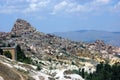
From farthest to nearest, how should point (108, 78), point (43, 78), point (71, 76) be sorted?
point (108, 78), point (71, 76), point (43, 78)

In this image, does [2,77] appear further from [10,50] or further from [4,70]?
[10,50]

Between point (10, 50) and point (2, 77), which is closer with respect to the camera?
point (2, 77)

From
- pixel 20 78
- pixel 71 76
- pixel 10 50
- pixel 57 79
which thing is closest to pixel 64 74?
pixel 71 76

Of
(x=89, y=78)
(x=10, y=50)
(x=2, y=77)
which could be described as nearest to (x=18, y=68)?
(x=2, y=77)

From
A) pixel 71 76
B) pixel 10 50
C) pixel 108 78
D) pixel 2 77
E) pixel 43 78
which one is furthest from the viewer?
pixel 108 78

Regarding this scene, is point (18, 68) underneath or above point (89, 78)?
above

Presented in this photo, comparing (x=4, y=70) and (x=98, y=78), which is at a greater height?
(x=4, y=70)

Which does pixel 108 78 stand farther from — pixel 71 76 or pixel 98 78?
pixel 71 76

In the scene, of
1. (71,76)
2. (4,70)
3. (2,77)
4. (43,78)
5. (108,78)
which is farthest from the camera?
(108,78)

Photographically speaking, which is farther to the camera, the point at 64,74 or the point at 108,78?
the point at 108,78
